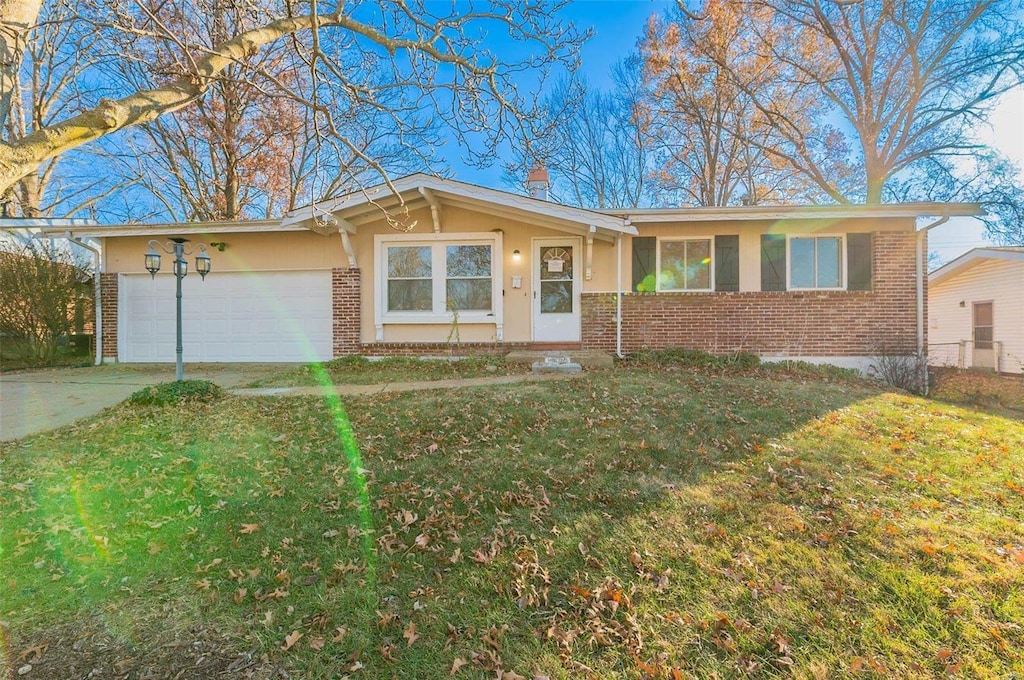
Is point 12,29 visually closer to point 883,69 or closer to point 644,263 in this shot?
point 644,263

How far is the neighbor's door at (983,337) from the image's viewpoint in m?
14.2

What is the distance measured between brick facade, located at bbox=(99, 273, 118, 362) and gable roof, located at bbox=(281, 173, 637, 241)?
4211 millimetres

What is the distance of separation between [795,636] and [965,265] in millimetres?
18562

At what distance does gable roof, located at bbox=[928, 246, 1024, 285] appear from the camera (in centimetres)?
1272

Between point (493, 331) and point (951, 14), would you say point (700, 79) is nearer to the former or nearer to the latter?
point (951, 14)

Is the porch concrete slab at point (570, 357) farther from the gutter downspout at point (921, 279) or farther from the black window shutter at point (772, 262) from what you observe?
the gutter downspout at point (921, 279)

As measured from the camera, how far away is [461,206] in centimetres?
934

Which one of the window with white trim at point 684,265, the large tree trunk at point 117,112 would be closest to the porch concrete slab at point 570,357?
the window with white trim at point 684,265

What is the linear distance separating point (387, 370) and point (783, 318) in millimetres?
7365

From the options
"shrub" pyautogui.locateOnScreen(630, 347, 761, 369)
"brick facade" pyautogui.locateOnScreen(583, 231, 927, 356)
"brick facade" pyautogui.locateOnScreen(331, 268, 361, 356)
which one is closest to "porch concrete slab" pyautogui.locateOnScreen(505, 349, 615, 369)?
"brick facade" pyautogui.locateOnScreen(583, 231, 927, 356)

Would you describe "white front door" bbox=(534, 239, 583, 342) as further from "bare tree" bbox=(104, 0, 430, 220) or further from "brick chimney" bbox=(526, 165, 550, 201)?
"bare tree" bbox=(104, 0, 430, 220)

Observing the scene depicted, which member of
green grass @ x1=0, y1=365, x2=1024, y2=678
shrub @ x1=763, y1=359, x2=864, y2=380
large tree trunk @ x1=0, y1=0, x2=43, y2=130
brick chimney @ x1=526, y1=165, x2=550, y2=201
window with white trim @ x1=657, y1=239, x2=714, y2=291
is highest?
brick chimney @ x1=526, y1=165, x2=550, y2=201

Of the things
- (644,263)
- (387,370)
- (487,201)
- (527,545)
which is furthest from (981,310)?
(527,545)

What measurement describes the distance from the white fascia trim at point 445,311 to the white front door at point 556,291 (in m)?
0.73
